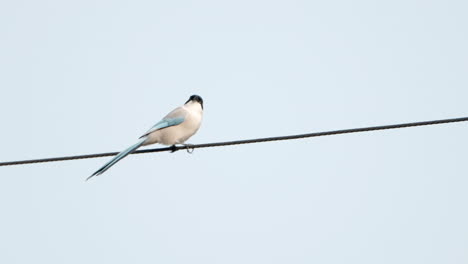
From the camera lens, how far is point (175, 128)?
10.7 m

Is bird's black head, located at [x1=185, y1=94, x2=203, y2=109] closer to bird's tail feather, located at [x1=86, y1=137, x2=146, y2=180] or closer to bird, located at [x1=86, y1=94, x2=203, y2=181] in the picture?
bird, located at [x1=86, y1=94, x2=203, y2=181]

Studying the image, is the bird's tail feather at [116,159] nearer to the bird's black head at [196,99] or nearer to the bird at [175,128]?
the bird at [175,128]

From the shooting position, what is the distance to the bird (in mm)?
10422

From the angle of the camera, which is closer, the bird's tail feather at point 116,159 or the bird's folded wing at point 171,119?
the bird's tail feather at point 116,159

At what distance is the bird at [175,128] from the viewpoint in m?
10.4

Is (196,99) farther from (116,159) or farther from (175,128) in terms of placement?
→ (116,159)

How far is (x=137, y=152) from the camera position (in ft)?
30.0

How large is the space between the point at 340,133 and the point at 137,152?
2317 mm

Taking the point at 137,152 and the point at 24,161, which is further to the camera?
the point at 137,152

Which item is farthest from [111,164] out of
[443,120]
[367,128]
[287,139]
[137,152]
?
[443,120]

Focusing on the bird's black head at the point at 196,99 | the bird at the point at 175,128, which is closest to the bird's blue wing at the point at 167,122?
the bird at the point at 175,128

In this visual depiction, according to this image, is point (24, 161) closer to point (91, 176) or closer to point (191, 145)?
point (91, 176)

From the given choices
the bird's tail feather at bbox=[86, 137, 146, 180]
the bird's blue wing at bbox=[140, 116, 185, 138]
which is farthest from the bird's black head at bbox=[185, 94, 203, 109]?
the bird's tail feather at bbox=[86, 137, 146, 180]

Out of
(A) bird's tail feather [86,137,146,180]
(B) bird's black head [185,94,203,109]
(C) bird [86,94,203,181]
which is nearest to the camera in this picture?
(A) bird's tail feather [86,137,146,180]
